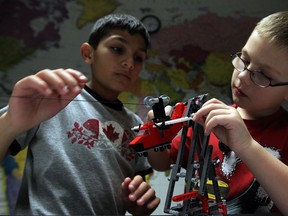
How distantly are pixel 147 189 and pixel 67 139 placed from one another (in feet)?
0.58

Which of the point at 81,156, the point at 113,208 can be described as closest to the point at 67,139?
the point at 81,156

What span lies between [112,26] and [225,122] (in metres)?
0.37

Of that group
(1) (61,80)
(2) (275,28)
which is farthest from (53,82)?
(2) (275,28)

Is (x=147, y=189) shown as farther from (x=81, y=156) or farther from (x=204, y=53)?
(x=204, y=53)

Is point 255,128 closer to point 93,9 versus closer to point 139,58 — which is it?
point 139,58

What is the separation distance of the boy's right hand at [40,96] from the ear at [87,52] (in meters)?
0.18

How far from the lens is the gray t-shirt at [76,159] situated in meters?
0.62

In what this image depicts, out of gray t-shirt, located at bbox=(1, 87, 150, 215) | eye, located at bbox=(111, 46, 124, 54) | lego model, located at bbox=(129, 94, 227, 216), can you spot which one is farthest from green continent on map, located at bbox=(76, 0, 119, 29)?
lego model, located at bbox=(129, 94, 227, 216)

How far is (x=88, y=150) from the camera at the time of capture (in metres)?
0.65

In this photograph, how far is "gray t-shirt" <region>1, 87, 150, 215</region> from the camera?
0.62m

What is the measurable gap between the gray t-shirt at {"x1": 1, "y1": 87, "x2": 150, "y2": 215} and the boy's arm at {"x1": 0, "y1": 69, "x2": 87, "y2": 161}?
54mm

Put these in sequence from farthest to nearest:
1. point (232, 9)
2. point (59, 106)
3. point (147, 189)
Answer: point (232, 9), point (147, 189), point (59, 106)

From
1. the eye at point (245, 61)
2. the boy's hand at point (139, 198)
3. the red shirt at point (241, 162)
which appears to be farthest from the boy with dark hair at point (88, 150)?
the eye at point (245, 61)

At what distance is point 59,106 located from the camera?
54cm
